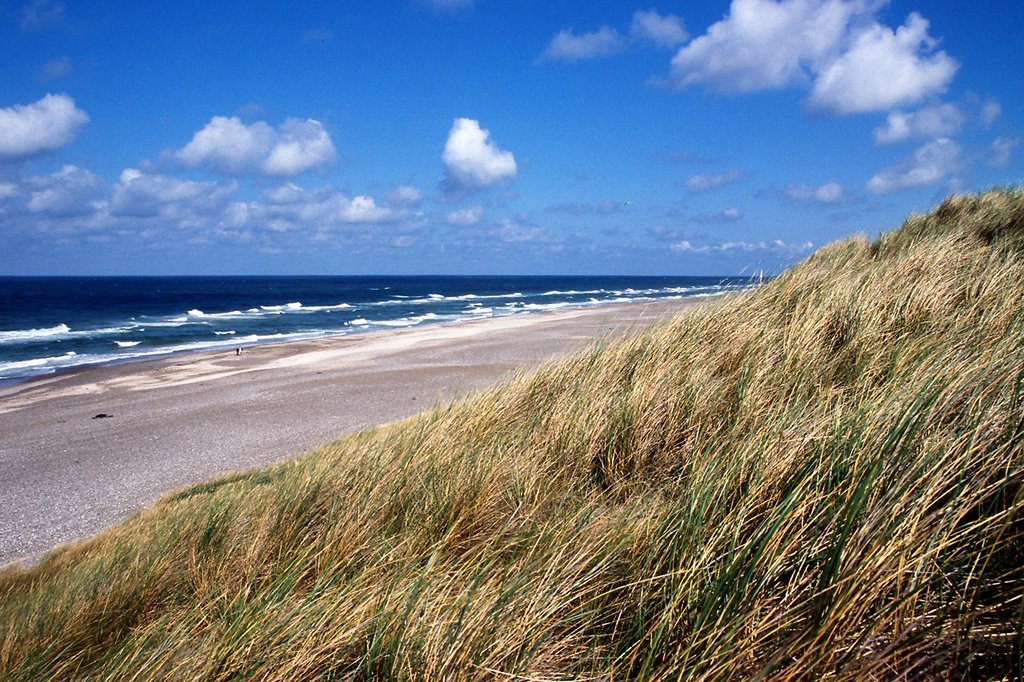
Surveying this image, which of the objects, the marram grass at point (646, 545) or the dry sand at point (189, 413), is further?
the dry sand at point (189, 413)

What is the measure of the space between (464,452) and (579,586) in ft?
6.04

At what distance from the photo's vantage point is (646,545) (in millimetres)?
2266

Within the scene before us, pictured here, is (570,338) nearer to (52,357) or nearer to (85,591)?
(85,591)

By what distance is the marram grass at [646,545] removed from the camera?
5.51ft

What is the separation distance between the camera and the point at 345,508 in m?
3.46

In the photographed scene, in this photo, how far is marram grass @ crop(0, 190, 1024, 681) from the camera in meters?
1.68

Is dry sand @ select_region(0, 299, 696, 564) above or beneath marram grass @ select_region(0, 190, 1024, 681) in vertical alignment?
beneath

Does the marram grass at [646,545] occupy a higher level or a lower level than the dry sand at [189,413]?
higher

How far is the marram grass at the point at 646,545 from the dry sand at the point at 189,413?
248cm

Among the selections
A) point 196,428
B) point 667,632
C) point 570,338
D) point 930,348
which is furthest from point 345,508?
point 570,338

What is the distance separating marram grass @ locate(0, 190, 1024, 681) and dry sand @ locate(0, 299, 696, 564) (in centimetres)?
248

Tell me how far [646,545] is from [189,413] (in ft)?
41.9

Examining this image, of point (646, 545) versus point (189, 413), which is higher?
point (646, 545)

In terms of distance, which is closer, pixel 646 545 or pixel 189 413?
pixel 646 545
